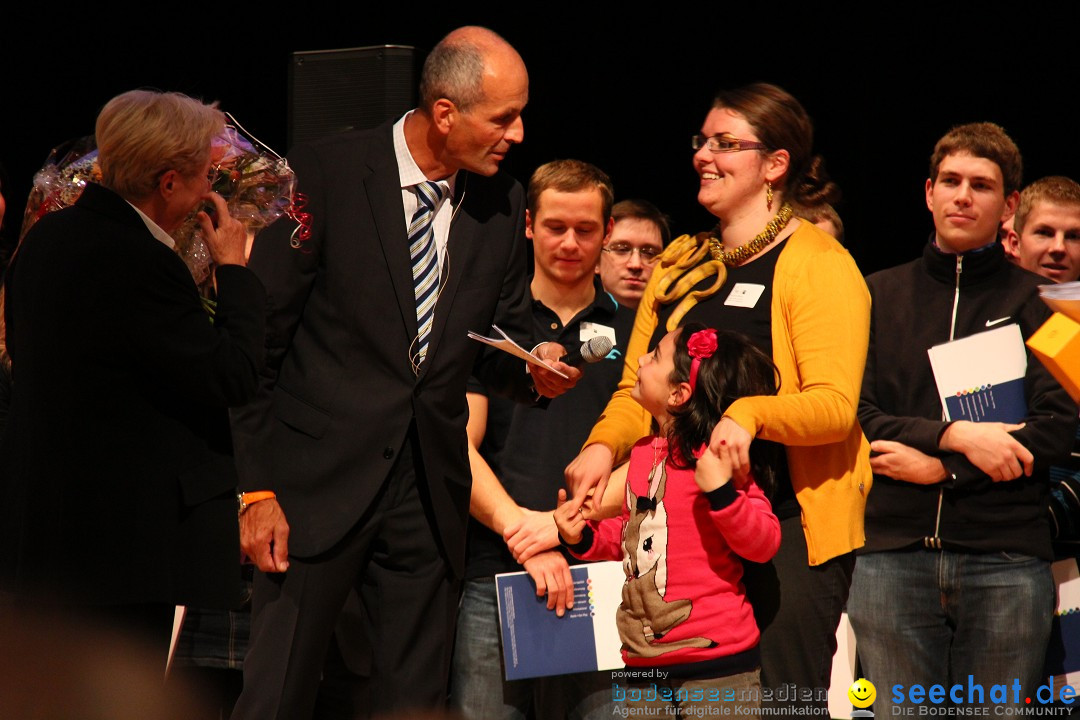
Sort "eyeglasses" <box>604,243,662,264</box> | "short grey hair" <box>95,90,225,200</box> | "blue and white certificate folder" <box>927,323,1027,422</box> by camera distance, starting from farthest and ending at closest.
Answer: "eyeglasses" <box>604,243,662,264</box>, "blue and white certificate folder" <box>927,323,1027,422</box>, "short grey hair" <box>95,90,225,200</box>

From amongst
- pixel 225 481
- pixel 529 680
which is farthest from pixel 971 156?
pixel 225 481

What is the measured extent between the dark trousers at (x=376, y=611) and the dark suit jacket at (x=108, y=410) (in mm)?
338

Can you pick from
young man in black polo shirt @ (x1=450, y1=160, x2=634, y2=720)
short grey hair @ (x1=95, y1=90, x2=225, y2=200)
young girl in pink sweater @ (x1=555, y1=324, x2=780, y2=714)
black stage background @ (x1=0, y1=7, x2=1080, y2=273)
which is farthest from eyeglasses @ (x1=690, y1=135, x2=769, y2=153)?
black stage background @ (x1=0, y1=7, x2=1080, y2=273)

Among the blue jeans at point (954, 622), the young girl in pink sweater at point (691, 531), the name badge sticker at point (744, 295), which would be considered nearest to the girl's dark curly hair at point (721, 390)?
the young girl in pink sweater at point (691, 531)

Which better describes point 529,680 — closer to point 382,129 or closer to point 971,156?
point 382,129

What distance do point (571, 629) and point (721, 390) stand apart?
70cm

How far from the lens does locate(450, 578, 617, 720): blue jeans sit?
323cm

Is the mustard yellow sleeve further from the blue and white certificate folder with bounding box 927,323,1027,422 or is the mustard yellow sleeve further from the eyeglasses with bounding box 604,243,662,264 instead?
the eyeglasses with bounding box 604,243,662,264

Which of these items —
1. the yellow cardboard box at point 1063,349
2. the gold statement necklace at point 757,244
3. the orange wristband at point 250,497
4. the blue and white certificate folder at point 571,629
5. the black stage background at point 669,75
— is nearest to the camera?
the yellow cardboard box at point 1063,349

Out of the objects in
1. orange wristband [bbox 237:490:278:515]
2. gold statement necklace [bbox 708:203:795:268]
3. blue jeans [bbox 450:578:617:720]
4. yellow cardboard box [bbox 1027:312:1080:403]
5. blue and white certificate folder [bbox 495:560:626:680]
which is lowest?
blue jeans [bbox 450:578:617:720]

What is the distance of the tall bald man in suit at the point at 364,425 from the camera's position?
2.66m

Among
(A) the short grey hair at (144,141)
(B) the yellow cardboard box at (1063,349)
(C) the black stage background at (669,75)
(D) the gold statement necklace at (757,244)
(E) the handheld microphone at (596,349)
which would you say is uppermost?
(C) the black stage background at (669,75)

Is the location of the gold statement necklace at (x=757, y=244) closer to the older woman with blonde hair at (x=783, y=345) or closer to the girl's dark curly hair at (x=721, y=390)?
the older woman with blonde hair at (x=783, y=345)

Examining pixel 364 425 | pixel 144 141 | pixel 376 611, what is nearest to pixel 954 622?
pixel 376 611
